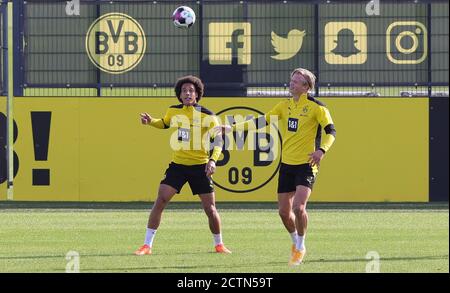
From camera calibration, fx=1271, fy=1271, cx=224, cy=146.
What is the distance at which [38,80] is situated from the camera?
74.1 ft

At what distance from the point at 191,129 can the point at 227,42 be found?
862 cm

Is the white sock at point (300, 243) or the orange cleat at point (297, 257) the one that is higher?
the white sock at point (300, 243)

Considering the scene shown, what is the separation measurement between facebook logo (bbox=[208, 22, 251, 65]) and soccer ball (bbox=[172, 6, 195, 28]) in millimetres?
2138

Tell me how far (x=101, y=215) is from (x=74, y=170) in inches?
108

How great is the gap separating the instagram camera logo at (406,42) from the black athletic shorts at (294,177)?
9.86 meters

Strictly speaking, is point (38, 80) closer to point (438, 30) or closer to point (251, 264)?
point (438, 30)

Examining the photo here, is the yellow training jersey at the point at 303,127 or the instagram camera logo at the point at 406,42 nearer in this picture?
the yellow training jersey at the point at 303,127

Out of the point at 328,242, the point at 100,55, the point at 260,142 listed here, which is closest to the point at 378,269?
the point at 328,242

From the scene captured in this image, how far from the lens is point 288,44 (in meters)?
22.6

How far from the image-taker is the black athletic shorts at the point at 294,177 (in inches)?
511

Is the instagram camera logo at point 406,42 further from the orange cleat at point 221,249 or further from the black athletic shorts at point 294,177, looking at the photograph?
the black athletic shorts at point 294,177

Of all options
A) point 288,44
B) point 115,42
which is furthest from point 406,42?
point 115,42

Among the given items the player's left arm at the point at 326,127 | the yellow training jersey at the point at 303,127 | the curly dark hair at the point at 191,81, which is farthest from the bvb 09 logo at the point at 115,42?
the player's left arm at the point at 326,127

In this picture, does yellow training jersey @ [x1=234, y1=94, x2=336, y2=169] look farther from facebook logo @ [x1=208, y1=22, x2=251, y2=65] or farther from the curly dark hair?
facebook logo @ [x1=208, y1=22, x2=251, y2=65]
